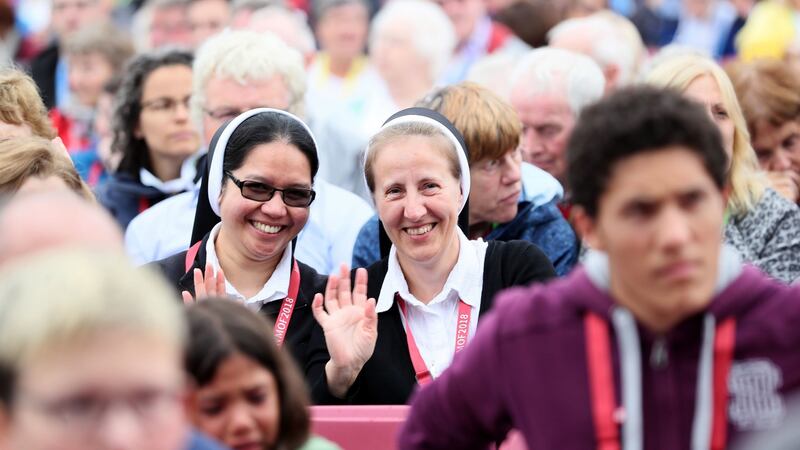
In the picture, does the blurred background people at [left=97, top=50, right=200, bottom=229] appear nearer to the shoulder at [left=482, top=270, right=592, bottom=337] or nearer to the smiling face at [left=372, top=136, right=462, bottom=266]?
the smiling face at [left=372, top=136, right=462, bottom=266]

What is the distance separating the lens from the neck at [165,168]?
8.39 m

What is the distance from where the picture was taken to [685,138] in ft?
11.1

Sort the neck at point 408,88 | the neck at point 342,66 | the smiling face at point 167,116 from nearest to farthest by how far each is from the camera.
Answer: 1. the smiling face at point 167,116
2. the neck at point 408,88
3. the neck at point 342,66

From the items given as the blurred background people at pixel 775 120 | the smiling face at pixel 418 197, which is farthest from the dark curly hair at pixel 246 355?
the blurred background people at pixel 775 120

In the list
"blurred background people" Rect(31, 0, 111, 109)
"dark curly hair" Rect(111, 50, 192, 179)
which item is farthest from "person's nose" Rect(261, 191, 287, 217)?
"blurred background people" Rect(31, 0, 111, 109)

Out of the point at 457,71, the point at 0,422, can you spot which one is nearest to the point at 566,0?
the point at 457,71

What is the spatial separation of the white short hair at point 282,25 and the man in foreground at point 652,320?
24.5 ft

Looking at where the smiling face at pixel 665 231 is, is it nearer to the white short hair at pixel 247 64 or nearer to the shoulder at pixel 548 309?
the shoulder at pixel 548 309

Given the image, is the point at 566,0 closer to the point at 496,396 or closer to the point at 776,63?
the point at 776,63

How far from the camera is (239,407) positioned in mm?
3807

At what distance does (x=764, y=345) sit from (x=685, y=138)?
50 cm

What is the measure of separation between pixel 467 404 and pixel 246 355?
62cm

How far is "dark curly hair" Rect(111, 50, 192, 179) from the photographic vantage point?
27.4 ft

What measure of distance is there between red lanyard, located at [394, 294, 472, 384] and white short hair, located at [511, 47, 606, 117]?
2.42m
